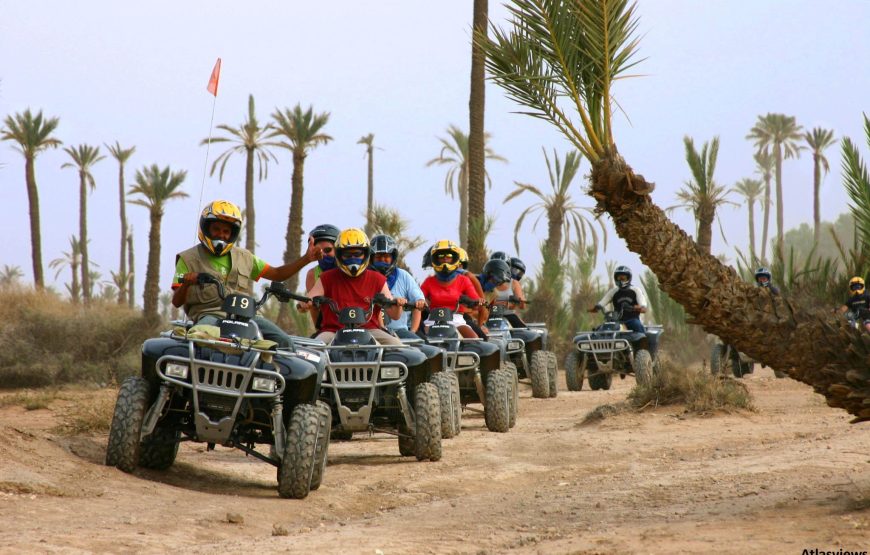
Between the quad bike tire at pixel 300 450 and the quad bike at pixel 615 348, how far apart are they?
11.7 meters

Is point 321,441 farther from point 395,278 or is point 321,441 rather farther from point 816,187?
point 816,187

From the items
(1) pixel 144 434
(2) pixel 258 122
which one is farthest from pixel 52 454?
(2) pixel 258 122

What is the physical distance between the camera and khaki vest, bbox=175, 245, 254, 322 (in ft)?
28.3

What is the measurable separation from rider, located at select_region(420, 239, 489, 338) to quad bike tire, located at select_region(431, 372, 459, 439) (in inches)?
77.8

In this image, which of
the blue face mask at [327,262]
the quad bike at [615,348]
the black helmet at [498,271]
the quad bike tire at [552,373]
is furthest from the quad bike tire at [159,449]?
the quad bike at [615,348]

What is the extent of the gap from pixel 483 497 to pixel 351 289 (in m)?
2.74

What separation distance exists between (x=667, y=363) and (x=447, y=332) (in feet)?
12.0

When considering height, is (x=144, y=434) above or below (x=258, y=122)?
below

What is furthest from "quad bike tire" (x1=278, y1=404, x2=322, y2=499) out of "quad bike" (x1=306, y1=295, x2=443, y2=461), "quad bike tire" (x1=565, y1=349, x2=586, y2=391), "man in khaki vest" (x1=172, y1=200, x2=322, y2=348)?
"quad bike tire" (x1=565, y1=349, x2=586, y2=391)

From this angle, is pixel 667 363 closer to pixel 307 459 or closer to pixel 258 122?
pixel 307 459

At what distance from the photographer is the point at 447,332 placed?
1312 centimetres

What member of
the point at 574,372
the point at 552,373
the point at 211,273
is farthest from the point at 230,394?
the point at 574,372

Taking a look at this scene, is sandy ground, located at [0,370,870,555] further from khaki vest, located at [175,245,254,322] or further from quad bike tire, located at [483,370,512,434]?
khaki vest, located at [175,245,254,322]

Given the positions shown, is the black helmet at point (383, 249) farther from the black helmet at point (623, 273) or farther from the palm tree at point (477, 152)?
the palm tree at point (477, 152)
